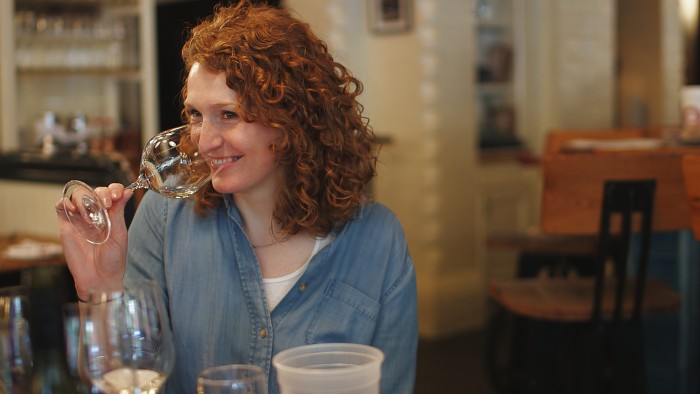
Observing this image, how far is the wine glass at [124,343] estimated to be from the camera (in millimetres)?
950

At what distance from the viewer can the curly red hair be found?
1518 millimetres

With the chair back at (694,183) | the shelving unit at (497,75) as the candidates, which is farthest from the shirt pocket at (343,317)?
the shelving unit at (497,75)

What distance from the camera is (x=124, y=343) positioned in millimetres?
956

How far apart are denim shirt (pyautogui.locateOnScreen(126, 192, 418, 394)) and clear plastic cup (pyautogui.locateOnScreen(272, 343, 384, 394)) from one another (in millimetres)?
449

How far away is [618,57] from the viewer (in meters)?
7.44

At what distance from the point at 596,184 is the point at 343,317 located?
1.38 m

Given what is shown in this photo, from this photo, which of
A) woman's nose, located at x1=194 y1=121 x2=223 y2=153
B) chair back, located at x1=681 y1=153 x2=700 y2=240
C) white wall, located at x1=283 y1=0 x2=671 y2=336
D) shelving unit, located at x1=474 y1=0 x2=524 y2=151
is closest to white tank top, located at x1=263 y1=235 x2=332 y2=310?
woman's nose, located at x1=194 y1=121 x2=223 y2=153

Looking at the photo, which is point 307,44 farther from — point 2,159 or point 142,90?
point 142,90

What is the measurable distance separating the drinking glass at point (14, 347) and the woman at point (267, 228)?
36cm

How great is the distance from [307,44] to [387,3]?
3.73 meters

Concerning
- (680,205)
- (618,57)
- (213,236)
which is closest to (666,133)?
(680,205)

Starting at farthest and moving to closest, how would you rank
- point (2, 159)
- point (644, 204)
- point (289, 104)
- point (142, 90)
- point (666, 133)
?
point (142, 90) → point (2, 159) → point (666, 133) → point (644, 204) → point (289, 104)

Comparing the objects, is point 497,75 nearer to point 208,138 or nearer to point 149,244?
point 149,244

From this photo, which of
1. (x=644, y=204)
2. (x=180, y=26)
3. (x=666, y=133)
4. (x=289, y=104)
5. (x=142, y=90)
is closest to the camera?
(x=289, y=104)
